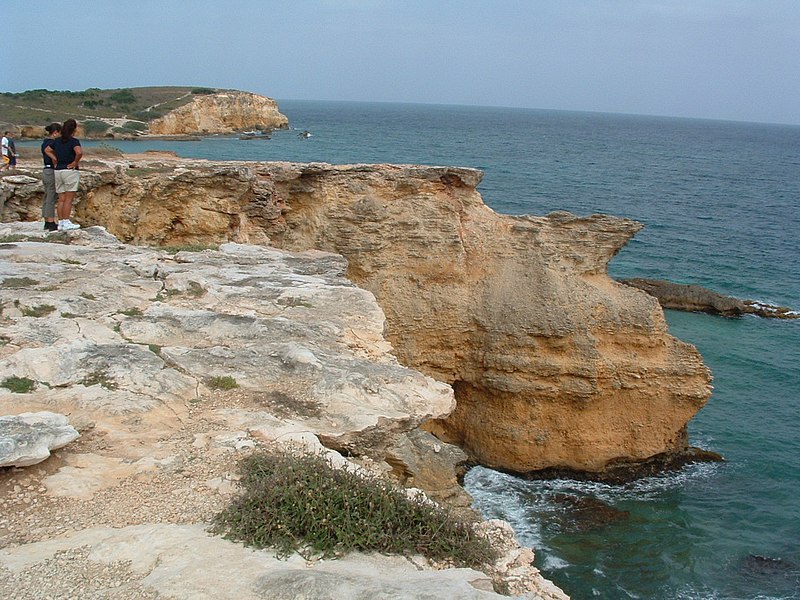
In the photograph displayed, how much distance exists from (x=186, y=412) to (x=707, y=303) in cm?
2902

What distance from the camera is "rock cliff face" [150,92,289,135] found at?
235 feet

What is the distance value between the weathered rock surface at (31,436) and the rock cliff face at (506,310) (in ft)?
34.6

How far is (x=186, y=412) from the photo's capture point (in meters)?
6.33

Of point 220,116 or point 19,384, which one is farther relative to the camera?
point 220,116

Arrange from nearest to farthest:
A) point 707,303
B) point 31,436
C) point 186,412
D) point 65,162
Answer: point 31,436 → point 186,412 → point 65,162 → point 707,303

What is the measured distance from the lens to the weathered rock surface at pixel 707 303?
29.9 metres

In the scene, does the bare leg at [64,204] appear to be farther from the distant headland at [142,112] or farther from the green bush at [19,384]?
the distant headland at [142,112]

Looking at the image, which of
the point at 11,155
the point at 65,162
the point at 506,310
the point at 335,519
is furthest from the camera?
the point at 506,310

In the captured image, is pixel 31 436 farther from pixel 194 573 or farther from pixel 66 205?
pixel 66 205

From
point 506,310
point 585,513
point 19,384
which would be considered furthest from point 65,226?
point 585,513

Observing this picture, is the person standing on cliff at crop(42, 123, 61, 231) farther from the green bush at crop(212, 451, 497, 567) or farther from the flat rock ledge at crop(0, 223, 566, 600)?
the green bush at crop(212, 451, 497, 567)

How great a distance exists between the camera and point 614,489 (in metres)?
16.4

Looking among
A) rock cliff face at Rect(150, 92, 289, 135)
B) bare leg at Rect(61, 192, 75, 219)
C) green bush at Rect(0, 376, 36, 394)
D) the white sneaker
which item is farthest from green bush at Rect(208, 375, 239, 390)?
rock cliff face at Rect(150, 92, 289, 135)

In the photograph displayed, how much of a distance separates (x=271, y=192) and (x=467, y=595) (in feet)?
43.1
